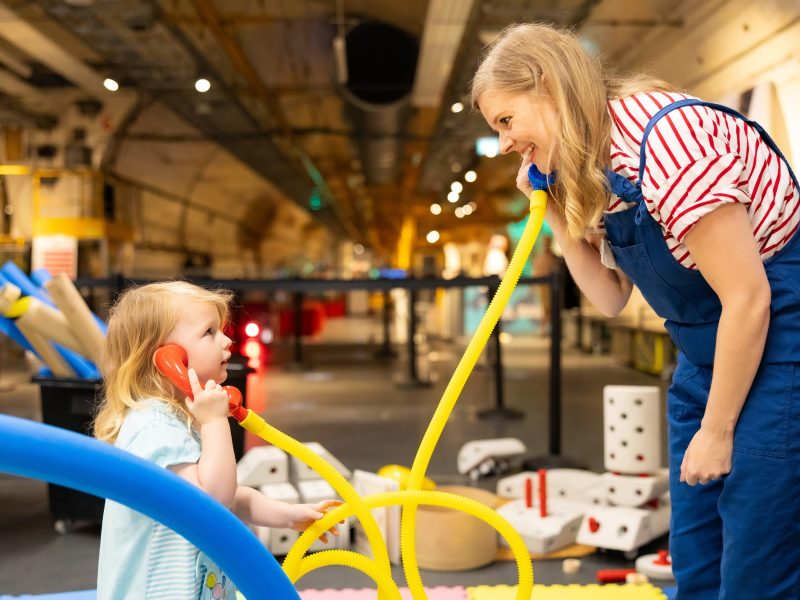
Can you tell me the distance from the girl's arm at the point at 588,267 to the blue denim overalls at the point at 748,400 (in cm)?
15

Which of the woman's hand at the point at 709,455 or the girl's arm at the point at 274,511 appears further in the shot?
the girl's arm at the point at 274,511

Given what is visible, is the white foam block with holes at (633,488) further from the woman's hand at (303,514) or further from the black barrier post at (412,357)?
the black barrier post at (412,357)

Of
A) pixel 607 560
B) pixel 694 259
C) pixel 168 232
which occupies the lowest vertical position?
pixel 607 560

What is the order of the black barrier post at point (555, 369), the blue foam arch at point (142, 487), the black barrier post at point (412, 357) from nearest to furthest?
1. the blue foam arch at point (142, 487)
2. the black barrier post at point (555, 369)
3. the black barrier post at point (412, 357)

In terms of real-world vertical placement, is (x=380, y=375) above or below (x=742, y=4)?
below

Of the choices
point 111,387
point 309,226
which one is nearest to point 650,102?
point 111,387

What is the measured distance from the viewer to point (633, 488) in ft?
10.8

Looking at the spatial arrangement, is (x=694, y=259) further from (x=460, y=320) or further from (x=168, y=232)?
(x=168, y=232)

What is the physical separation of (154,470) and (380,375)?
26.5 ft

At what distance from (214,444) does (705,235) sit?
87 cm

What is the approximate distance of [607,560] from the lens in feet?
10.1

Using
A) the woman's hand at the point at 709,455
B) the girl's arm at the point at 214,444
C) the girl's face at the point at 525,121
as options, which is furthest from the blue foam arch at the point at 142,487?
the girl's face at the point at 525,121

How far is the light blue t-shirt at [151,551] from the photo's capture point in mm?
1474

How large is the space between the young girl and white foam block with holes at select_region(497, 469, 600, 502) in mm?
2178
